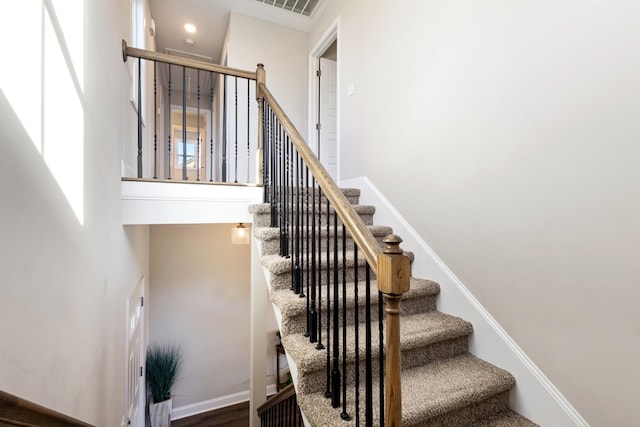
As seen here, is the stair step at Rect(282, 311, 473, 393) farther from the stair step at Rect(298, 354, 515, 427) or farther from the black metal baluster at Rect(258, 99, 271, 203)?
the black metal baluster at Rect(258, 99, 271, 203)

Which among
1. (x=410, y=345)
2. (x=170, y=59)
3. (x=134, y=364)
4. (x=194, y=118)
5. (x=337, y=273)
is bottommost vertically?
(x=134, y=364)

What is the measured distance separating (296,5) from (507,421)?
4652 mm

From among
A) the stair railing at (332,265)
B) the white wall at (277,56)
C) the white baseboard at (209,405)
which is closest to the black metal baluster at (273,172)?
the stair railing at (332,265)

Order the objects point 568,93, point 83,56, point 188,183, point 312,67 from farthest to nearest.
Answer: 1. point 312,67
2. point 188,183
3. point 568,93
4. point 83,56

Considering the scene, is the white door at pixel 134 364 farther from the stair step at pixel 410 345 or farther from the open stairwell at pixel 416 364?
the stair step at pixel 410 345

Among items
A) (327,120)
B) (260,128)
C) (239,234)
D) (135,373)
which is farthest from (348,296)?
(327,120)

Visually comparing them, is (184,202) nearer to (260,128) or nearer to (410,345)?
(260,128)

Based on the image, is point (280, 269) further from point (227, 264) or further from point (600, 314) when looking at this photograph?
point (227, 264)

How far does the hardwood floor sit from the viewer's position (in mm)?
4004

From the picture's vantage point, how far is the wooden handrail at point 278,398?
2.11 metres

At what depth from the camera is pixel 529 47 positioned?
5.29 ft

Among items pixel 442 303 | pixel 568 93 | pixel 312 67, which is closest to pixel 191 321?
pixel 442 303

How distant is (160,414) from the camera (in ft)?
11.8

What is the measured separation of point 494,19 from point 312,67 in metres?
2.97
